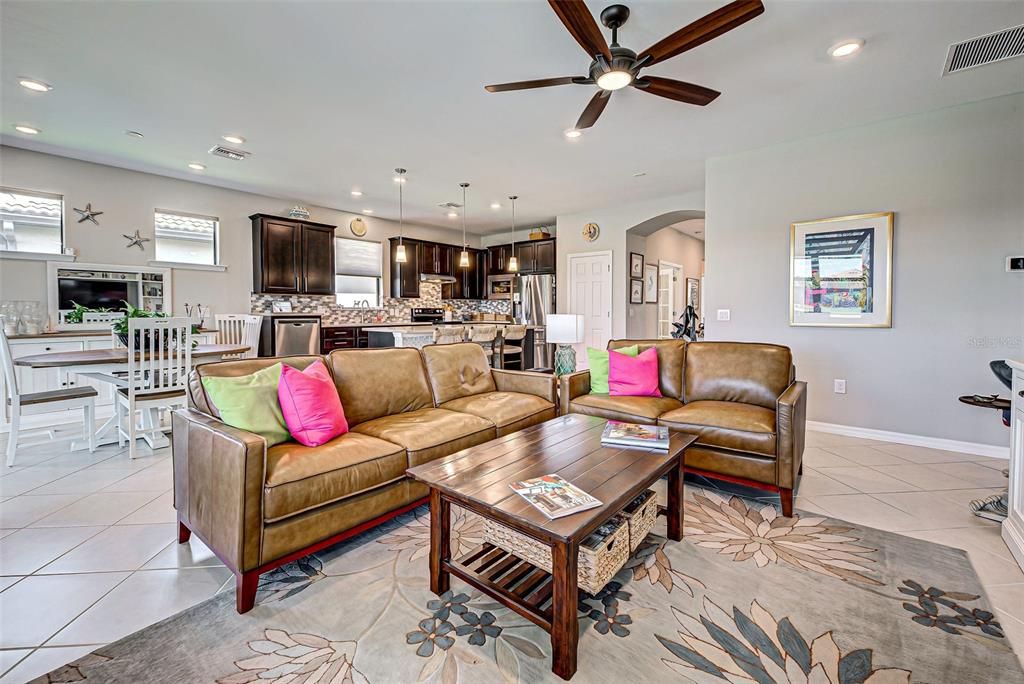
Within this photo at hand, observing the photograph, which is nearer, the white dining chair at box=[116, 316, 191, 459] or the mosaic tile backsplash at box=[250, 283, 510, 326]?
the white dining chair at box=[116, 316, 191, 459]

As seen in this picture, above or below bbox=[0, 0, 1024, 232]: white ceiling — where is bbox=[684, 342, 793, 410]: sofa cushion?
below

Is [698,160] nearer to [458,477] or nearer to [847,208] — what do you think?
[847,208]

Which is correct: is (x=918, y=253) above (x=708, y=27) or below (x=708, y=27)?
below

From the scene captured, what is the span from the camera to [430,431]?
7.77ft

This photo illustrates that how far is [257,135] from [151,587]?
382 cm

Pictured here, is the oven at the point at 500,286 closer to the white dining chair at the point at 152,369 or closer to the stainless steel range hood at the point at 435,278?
the stainless steel range hood at the point at 435,278

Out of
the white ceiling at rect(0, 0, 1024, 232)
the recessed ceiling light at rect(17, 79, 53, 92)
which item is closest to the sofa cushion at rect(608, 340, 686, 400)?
the white ceiling at rect(0, 0, 1024, 232)

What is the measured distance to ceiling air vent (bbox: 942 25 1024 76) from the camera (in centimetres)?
255

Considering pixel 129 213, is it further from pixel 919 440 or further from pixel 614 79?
pixel 919 440

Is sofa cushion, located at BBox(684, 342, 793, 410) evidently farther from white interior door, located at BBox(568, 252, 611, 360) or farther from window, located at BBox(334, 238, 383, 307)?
window, located at BBox(334, 238, 383, 307)

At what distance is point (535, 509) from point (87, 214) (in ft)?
20.2

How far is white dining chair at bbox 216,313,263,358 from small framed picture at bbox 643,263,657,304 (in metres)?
5.86

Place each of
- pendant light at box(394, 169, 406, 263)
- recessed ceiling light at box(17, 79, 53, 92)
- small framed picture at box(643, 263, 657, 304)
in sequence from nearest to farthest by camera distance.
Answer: recessed ceiling light at box(17, 79, 53, 92)
pendant light at box(394, 169, 406, 263)
small framed picture at box(643, 263, 657, 304)

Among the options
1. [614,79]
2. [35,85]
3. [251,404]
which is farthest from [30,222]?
[614,79]
